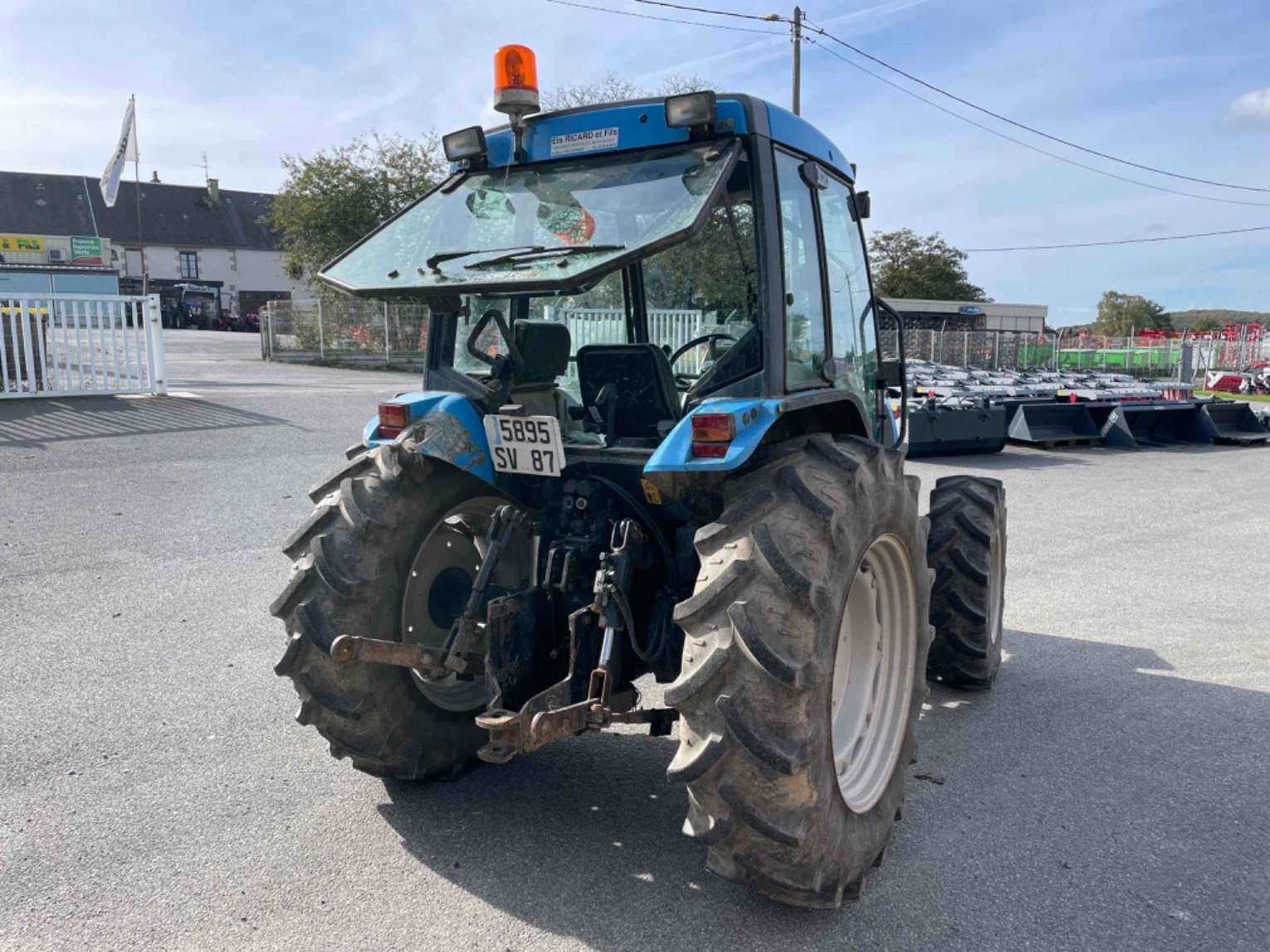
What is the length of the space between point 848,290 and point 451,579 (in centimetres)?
199

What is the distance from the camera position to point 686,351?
3.76 metres

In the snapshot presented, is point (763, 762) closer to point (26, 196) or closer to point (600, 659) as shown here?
point (600, 659)

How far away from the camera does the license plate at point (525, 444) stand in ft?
10.4

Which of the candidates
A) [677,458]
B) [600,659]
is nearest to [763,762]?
[600,659]

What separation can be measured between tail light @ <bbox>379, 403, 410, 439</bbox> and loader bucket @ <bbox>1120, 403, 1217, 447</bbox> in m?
15.2

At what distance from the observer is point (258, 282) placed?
66.9 m

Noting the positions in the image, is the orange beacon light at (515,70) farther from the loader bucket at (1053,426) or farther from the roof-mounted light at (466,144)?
the loader bucket at (1053,426)

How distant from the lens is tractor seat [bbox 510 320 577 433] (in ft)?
11.8

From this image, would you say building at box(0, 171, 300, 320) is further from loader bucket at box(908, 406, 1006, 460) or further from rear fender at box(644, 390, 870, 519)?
rear fender at box(644, 390, 870, 519)

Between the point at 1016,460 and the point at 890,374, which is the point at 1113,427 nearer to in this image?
the point at 1016,460

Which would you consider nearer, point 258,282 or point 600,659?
point 600,659

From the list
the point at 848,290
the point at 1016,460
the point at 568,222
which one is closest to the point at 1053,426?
the point at 1016,460

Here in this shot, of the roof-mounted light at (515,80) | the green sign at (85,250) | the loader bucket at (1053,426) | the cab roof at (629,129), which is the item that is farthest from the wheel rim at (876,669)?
the green sign at (85,250)

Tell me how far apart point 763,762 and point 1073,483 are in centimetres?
1054
